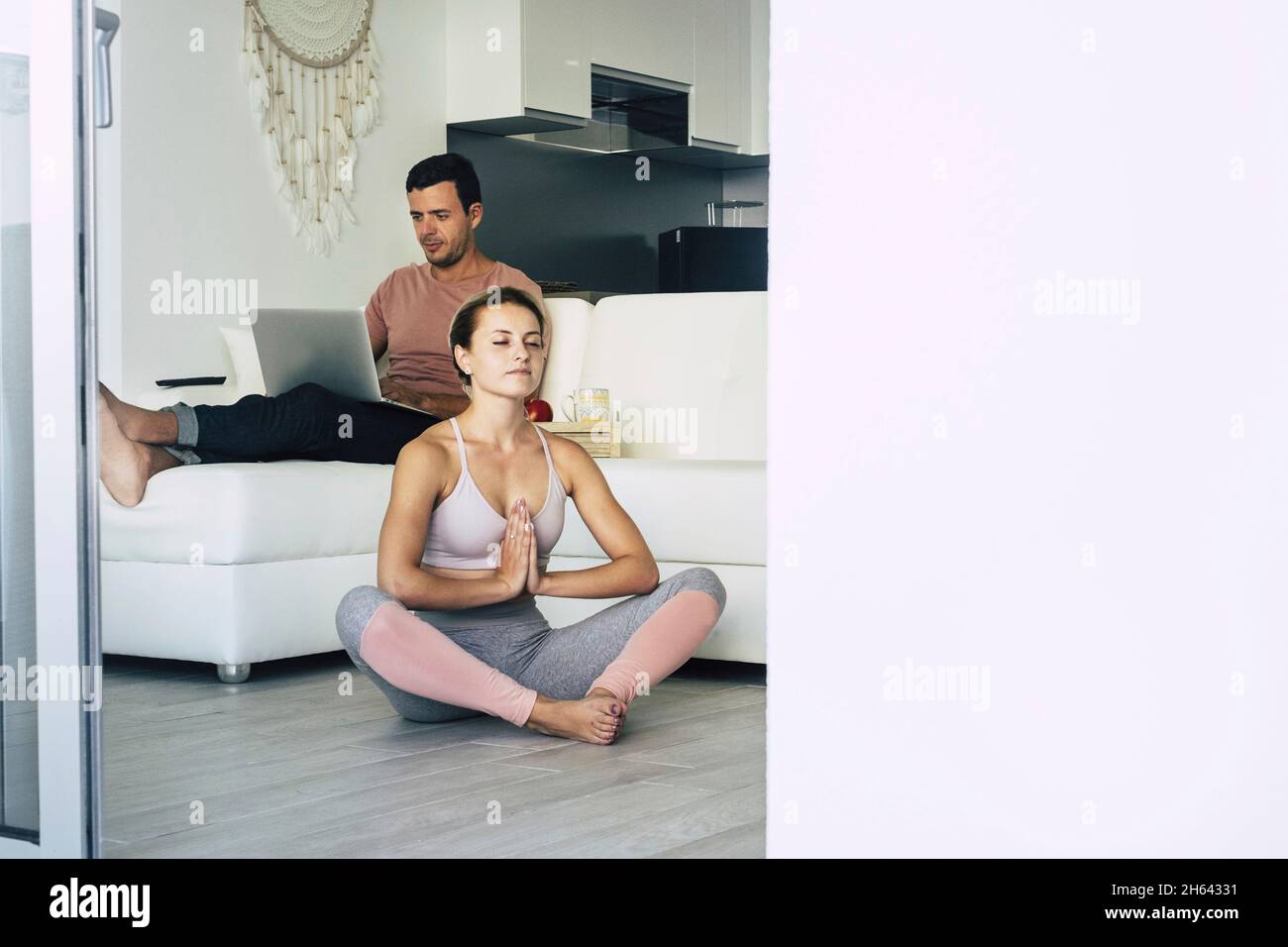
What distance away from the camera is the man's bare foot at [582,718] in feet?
8.35

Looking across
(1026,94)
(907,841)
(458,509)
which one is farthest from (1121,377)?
(458,509)

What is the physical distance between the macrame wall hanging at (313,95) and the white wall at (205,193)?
0.04 metres

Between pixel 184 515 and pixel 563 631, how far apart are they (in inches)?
36.9

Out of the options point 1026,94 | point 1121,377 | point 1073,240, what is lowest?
point 1121,377

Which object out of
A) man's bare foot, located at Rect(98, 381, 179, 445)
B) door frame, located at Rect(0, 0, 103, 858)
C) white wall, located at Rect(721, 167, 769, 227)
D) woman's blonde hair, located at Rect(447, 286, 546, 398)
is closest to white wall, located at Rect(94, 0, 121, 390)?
man's bare foot, located at Rect(98, 381, 179, 445)

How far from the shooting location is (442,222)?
419 centimetres

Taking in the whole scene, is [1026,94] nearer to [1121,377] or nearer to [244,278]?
[1121,377]

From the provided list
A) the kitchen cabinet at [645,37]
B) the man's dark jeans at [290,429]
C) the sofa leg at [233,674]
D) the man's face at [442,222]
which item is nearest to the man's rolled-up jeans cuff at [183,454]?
the man's dark jeans at [290,429]

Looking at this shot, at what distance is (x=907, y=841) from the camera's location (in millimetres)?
1396

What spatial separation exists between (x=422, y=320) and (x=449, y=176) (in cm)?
41

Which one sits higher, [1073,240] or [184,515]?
[1073,240]

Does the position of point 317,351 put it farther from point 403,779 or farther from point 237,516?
point 403,779

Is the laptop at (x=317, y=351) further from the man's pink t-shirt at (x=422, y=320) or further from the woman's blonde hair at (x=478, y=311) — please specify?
the woman's blonde hair at (x=478, y=311)
